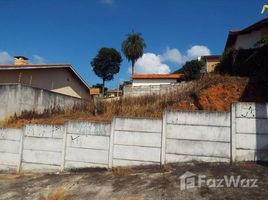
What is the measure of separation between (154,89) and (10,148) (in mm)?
12191

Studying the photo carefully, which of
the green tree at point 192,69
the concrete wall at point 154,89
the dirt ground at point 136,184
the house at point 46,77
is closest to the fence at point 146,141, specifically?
the dirt ground at point 136,184

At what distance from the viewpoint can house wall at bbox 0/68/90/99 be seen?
1717cm

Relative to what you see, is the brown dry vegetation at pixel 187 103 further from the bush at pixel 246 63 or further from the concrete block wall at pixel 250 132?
the concrete block wall at pixel 250 132

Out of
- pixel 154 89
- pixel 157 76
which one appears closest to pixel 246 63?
pixel 154 89

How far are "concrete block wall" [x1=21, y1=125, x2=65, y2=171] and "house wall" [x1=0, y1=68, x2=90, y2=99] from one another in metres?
6.77

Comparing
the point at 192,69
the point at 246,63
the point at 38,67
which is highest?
the point at 192,69

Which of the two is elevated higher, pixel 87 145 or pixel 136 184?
pixel 87 145

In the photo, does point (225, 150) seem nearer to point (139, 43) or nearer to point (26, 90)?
point (26, 90)

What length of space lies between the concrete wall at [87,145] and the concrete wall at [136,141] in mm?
364

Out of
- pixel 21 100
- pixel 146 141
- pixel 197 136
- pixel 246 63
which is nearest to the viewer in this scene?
pixel 197 136

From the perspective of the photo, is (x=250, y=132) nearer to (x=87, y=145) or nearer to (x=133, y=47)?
(x=87, y=145)

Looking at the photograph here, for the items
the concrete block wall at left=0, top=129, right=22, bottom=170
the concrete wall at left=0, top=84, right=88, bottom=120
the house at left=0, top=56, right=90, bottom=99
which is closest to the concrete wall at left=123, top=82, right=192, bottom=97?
the house at left=0, top=56, right=90, bottom=99

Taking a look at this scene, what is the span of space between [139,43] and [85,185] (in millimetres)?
35973

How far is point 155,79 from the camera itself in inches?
1201
